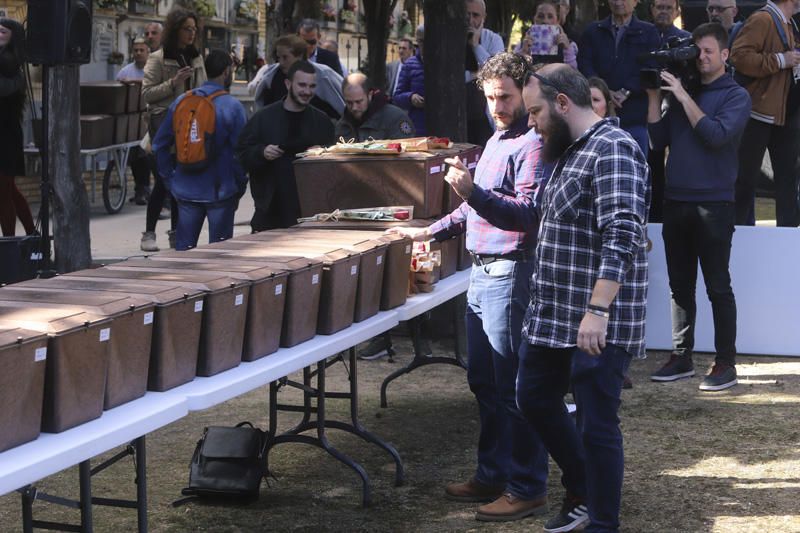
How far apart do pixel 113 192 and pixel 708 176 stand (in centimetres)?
1001

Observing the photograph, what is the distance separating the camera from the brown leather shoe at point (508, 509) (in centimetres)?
533

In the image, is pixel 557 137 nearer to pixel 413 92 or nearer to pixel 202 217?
Result: pixel 202 217

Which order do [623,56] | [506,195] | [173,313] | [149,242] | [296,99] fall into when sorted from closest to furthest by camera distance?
[173,313]
[506,195]
[296,99]
[623,56]
[149,242]

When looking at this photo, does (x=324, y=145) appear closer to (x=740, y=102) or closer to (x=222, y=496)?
(x=740, y=102)

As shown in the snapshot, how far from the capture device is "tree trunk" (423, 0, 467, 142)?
9117 mm

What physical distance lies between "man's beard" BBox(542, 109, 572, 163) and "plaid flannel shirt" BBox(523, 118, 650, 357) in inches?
1.0

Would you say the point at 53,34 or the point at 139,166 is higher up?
the point at 53,34

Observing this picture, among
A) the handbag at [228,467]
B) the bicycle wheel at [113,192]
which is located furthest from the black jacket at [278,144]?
the bicycle wheel at [113,192]

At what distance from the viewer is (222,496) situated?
5.54 metres

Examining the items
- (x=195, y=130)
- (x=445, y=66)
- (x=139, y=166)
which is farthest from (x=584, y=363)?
(x=139, y=166)

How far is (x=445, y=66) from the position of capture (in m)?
9.12

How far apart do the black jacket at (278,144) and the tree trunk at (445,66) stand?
4.22 ft

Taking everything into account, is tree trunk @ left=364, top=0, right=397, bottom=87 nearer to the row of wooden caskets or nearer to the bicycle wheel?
the bicycle wheel

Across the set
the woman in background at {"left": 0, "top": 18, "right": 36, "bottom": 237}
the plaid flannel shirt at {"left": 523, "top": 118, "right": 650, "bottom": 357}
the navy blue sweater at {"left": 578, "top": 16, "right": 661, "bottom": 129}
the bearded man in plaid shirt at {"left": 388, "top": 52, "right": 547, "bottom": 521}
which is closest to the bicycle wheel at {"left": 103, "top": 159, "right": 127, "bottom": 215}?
the woman in background at {"left": 0, "top": 18, "right": 36, "bottom": 237}
